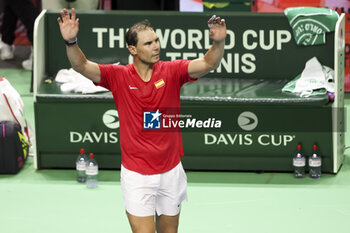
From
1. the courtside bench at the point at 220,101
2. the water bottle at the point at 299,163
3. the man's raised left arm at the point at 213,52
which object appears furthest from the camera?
the courtside bench at the point at 220,101

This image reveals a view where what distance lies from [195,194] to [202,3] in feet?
13.1

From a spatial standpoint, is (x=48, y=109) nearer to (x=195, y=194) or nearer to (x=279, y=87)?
(x=195, y=194)

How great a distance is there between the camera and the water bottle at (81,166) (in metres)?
7.13

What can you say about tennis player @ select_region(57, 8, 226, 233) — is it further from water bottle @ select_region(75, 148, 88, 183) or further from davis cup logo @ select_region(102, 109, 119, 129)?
davis cup logo @ select_region(102, 109, 119, 129)

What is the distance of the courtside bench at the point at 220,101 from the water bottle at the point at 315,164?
9 centimetres

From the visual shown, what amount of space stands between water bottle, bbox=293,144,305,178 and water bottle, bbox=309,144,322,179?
77 mm

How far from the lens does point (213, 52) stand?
4371 millimetres

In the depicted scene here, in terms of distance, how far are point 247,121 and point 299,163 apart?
618 millimetres

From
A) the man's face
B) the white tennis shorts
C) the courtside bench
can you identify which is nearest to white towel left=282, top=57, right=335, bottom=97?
the courtside bench

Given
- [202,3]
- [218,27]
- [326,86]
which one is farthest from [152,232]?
[202,3]

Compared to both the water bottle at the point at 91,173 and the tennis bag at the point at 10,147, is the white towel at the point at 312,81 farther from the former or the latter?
the tennis bag at the point at 10,147

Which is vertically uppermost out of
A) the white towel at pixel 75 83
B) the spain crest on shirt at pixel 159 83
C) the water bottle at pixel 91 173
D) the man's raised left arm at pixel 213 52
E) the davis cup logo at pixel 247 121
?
the man's raised left arm at pixel 213 52

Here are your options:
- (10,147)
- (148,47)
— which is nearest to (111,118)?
(10,147)

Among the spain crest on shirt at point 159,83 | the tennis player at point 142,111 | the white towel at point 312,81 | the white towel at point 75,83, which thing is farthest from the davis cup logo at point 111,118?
the spain crest on shirt at point 159,83
